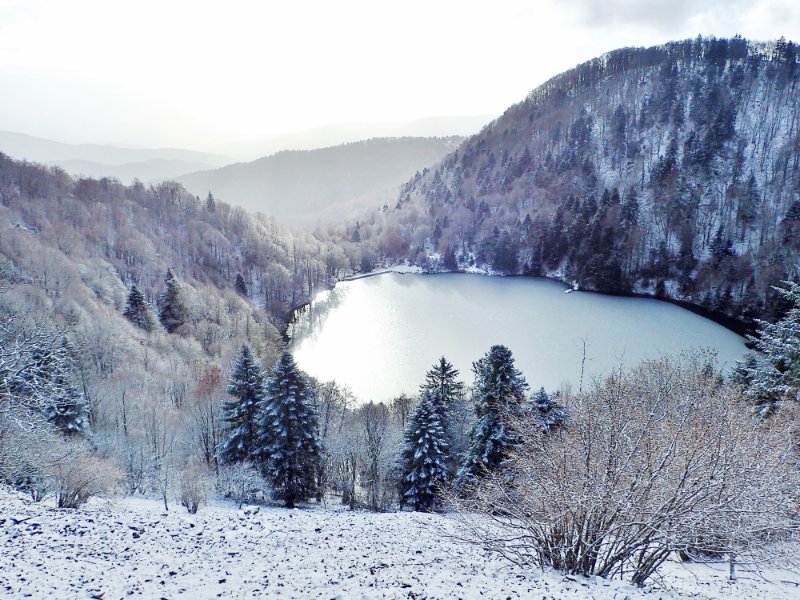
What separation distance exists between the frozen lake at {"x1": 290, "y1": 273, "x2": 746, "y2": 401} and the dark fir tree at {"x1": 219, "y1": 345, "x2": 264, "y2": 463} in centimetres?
2026

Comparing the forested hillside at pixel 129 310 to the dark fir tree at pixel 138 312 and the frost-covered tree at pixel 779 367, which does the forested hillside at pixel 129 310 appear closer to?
the dark fir tree at pixel 138 312

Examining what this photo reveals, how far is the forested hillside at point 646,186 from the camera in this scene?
8756 cm

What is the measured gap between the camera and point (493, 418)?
23.2 metres

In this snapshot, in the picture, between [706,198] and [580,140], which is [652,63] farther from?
[706,198]

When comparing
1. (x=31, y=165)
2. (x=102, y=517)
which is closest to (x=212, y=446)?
(x=102, y=517)

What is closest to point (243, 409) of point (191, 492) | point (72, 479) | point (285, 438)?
point (285, 438)

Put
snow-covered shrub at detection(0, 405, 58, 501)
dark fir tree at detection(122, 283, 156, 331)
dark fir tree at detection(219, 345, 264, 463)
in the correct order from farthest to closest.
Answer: dark fir tree at detection(122, 283, 156, 331) < dark fir tree at detection(219, 345, 264, 463) < snow-covered shrub at detection(0, 405, 58, 501)

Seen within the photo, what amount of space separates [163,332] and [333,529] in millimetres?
46491

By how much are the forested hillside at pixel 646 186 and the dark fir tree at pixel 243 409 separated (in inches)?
2853

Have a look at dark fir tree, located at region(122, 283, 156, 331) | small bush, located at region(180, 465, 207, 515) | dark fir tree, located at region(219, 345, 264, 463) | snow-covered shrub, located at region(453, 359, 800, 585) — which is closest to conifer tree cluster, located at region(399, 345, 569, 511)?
dark fir tree, located at region(219, 345, 264, 463)

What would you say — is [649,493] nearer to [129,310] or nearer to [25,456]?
[25,456]

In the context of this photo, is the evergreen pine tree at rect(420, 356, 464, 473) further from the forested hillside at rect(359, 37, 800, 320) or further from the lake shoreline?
the forested hillside at rect(359, 37, 800, 320)

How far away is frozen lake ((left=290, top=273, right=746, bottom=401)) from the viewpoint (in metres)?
49.5

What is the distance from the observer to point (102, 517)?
11.2 m
